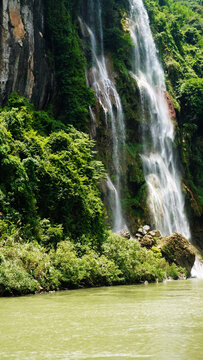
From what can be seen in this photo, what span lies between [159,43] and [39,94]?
18968mm

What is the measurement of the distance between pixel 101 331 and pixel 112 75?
27.0 m

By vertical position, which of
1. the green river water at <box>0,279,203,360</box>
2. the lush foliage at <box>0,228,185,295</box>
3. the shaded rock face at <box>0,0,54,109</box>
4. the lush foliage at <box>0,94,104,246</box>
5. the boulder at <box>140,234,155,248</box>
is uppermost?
the shaded rock face at <box>0,0,54,109</box>

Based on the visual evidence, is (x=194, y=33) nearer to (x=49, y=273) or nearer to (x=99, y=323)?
(x=49, y=273)

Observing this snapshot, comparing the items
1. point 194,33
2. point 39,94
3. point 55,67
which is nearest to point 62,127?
point 39,94

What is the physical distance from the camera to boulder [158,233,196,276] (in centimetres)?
2339

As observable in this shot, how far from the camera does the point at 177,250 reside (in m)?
23.9

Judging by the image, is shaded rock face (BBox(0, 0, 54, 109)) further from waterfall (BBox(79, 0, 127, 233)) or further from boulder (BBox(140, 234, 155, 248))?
boulder (BBox(140, 234, 155, 248))

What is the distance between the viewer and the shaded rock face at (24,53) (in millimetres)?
20625

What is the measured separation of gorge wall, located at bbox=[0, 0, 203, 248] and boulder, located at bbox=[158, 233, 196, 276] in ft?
13.3

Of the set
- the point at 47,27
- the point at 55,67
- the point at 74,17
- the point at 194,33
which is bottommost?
the point at 55,67

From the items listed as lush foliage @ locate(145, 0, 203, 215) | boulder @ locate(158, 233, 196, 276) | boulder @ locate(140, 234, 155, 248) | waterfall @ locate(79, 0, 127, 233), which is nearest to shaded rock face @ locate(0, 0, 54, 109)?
waterfall @ locate(79, 0, 127, 233)

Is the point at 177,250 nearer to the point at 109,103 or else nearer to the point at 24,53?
the point at 109,103

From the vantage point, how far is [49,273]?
13.2 meters

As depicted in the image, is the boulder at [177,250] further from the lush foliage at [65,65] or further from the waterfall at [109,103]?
the lush foliage at [65,65]
